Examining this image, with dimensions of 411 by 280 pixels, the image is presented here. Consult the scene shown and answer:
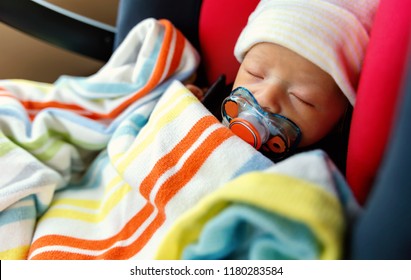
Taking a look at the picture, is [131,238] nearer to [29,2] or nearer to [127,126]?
[127,126]

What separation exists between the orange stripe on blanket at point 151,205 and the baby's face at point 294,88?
0.13 m

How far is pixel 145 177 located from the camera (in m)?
0.62

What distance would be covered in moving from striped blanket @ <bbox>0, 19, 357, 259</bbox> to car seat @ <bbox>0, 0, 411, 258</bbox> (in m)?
0.05

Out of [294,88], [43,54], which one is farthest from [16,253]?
[43,54]

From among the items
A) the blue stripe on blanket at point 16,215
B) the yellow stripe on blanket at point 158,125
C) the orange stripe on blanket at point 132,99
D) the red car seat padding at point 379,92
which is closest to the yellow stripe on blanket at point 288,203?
the red car seat padding at point 379,92

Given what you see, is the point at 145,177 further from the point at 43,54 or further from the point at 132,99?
the point at 43,54

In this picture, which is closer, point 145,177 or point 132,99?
point 145,177

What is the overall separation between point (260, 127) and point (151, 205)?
0.22 m

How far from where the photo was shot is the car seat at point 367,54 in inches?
16.7

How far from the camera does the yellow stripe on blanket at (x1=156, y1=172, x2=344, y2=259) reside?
36cm

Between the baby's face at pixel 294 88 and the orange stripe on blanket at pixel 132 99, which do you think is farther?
the orange stripe on blanket at pixel 132 99

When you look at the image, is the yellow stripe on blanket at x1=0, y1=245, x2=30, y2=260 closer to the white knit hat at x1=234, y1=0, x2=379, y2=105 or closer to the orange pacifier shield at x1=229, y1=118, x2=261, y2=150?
the orange pacifier shield at x1=229, y1=118, x2=261, y2=150

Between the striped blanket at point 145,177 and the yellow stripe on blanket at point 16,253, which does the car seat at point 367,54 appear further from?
the yellow stripe on blanket at point 16,253
